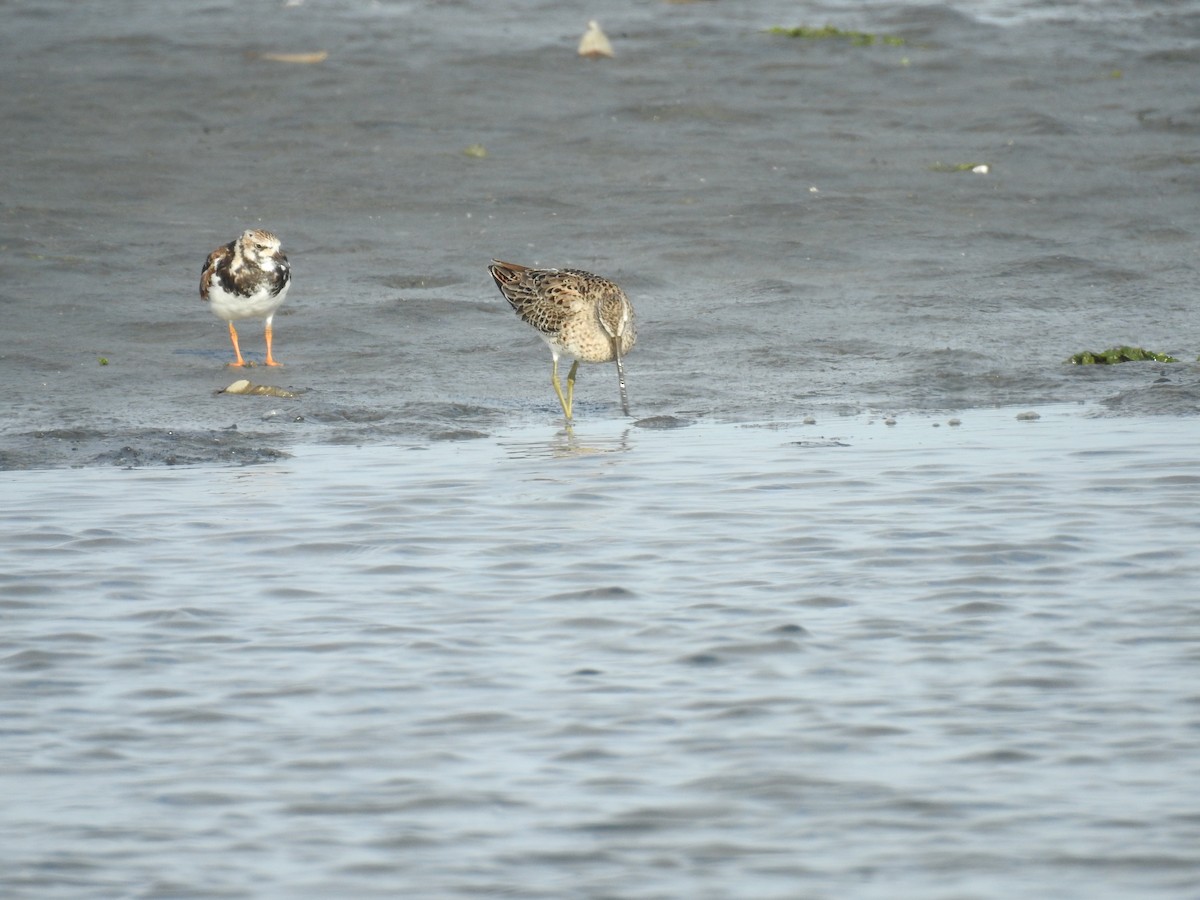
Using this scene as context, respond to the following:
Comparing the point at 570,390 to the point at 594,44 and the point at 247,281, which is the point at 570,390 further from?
the point at 594,44

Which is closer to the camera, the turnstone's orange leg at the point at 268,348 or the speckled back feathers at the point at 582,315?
the speckled back feathers at the point at 582,315

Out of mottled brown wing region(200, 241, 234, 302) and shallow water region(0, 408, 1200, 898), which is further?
mottled brown wing region(200, 241, 234, 302)

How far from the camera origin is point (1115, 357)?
1200 centimetres

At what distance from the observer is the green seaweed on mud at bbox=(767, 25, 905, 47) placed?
826 inches

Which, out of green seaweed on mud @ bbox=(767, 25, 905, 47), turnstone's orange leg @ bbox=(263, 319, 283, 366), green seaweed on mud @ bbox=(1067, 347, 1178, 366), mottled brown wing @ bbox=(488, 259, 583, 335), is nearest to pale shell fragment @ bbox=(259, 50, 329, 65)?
green seaweed on mud @ bbox=(767, 25, 905, 47)

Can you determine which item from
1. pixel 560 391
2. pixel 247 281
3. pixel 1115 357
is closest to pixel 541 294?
pixel 560 391

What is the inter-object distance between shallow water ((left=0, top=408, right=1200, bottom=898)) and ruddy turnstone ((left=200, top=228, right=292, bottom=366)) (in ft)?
9.81

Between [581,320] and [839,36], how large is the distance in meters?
10.9

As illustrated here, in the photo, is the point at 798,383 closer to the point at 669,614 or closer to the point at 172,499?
the point at 172,499

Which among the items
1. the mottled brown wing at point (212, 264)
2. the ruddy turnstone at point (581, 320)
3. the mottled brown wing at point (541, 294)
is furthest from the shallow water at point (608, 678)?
the mottled brown wing at point (212, 264)

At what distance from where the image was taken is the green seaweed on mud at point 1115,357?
1198cm

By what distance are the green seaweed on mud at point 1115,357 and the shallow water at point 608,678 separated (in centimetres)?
251

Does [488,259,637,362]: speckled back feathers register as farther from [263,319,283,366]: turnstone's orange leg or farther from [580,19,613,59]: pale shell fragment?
[580,19,613,59]: pale shell fragment

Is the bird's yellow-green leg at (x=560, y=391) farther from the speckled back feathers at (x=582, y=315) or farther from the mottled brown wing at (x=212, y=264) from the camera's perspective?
the mottled brown wing at (x=212, y=264)
